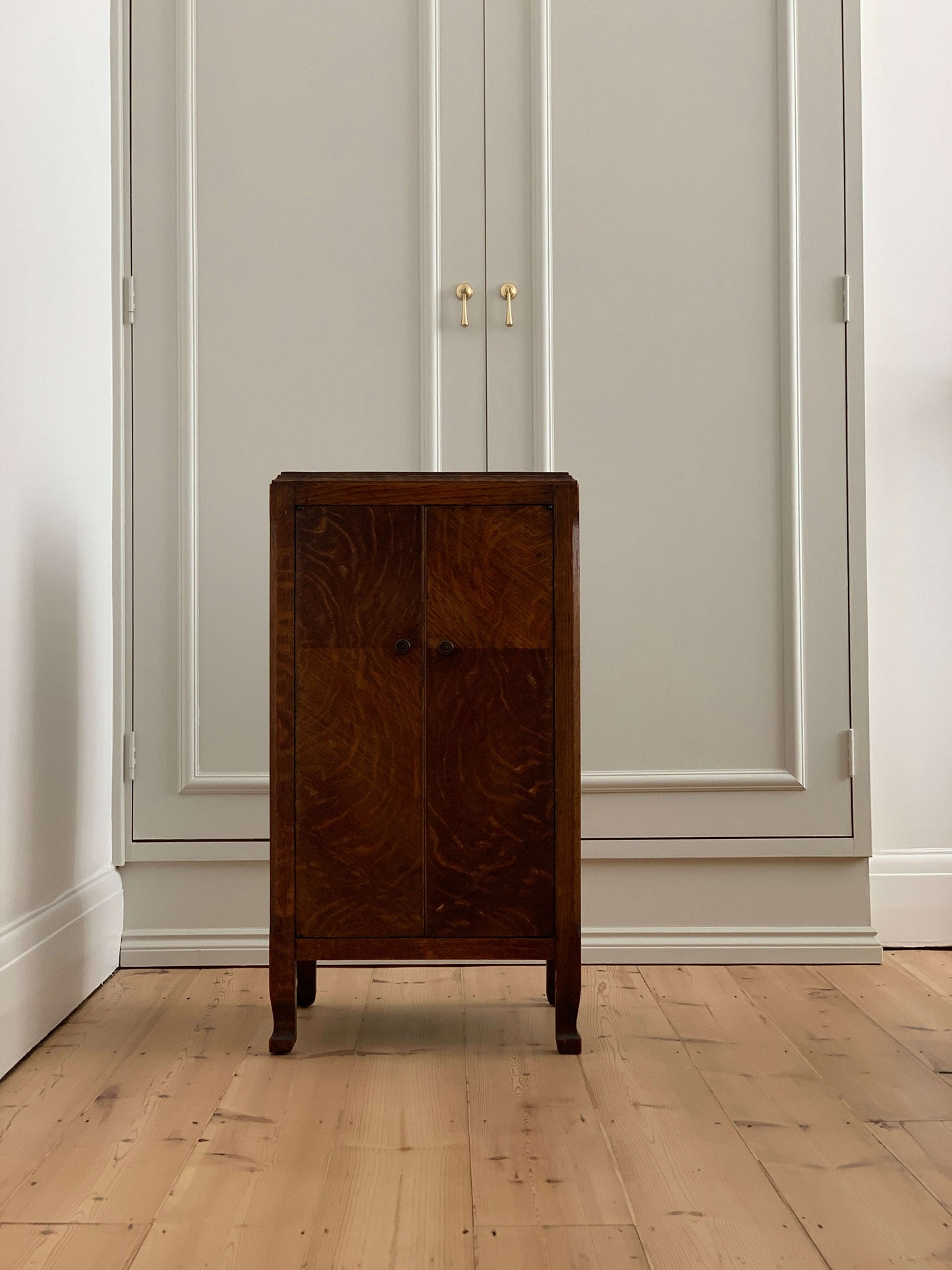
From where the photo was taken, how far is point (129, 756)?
2.07 metres

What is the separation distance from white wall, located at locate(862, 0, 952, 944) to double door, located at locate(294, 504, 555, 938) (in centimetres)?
96

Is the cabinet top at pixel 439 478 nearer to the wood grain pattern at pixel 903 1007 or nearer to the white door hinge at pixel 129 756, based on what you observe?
the white door hinge at pixel 129 756

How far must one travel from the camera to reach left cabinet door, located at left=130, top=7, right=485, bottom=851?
2102 mm

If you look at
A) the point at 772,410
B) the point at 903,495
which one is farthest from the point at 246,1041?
the point at 903,495

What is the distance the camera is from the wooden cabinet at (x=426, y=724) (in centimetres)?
162

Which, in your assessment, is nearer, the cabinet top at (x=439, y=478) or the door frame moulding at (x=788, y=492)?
the cabinet top at (x=439, y=478)

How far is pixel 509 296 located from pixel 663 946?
1309 mm

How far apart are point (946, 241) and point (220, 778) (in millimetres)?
1849

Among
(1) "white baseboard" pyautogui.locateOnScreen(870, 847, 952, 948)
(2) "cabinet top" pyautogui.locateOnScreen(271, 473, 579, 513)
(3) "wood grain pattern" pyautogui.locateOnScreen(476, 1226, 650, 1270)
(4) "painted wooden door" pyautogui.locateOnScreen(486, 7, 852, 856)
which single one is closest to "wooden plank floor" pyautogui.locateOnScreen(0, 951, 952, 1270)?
(3) "wood grain pattern" pyautogui.locateOnScreen(476, 1226, 650, 1270)

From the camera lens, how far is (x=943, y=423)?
7.36ft

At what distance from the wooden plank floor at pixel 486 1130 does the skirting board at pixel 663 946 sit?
0.10 meters

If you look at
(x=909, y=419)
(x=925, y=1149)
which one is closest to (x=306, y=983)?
(x=925, y=1149)

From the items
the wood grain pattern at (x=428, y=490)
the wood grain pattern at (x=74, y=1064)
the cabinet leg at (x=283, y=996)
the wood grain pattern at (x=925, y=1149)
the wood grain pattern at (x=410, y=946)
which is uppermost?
the wood grain pattern at (x=428, y=490)

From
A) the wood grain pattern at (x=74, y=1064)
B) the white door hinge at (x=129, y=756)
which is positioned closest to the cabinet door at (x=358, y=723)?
the wood grain pattern at (x=74, y=1064)
